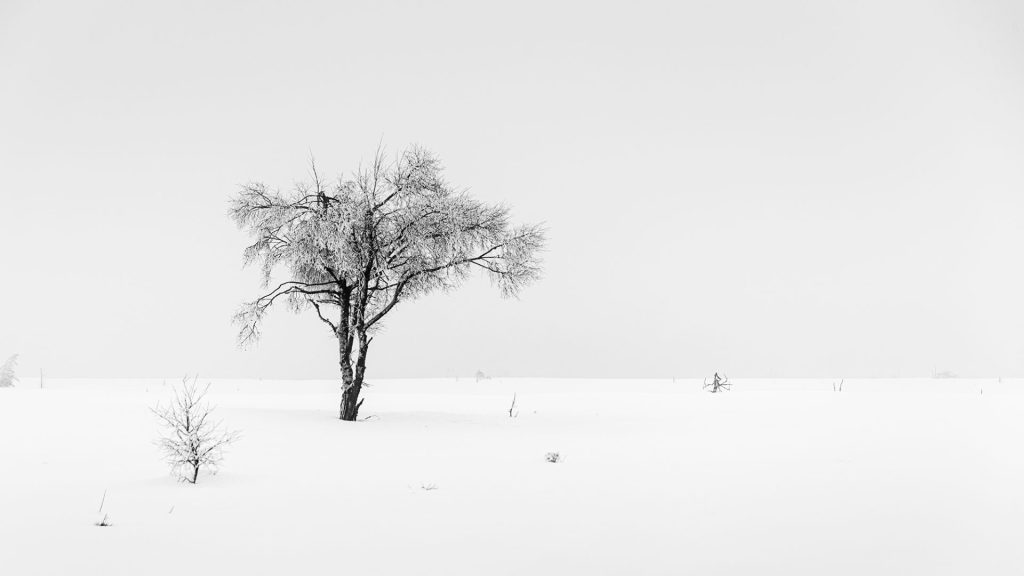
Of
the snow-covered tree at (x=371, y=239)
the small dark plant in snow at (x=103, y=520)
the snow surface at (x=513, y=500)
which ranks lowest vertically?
the snow surface at (x=513, y=500)

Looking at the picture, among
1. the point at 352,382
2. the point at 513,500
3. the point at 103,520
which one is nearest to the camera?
the point at 103,520

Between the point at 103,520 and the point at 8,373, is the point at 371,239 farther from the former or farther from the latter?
the point at 8,373

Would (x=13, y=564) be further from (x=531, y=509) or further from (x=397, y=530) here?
(x=531, y=509)

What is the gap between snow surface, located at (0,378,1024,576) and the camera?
6.41 m

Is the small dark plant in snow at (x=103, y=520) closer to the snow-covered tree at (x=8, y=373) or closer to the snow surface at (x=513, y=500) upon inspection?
the snow surface at (x=513, y=500)

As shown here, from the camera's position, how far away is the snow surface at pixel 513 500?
641 centimetres

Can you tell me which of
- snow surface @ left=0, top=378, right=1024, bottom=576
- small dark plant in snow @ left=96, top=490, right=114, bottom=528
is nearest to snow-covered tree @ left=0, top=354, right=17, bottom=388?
snow surface @ left=0, top=378, right=1024, bottom=576

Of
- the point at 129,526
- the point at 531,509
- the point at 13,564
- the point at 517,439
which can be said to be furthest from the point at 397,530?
the point at 517,439

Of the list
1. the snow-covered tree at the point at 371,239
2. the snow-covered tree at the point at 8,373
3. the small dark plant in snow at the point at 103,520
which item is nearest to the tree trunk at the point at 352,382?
the snow-covered tree at the point at 371,239

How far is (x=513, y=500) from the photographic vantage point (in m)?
8.88

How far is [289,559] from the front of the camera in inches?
245

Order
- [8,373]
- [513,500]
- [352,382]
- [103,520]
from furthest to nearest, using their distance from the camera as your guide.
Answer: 1. [8,373]
2. [352,382]
3. [513,500]
4. [103,520]

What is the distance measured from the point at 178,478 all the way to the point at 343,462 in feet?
9.65

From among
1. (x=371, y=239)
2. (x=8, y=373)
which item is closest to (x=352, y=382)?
(x=371, y=239)
